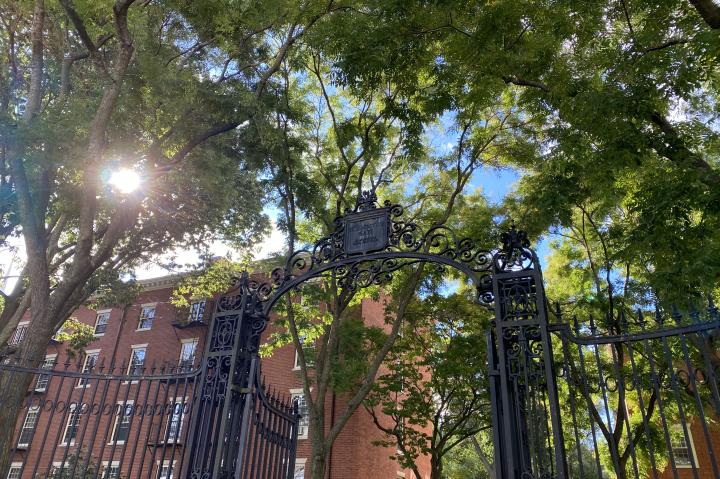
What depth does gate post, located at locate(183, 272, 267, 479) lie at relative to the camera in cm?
564

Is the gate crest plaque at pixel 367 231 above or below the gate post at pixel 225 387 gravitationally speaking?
above

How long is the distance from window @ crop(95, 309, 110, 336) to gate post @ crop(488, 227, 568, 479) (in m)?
27.7

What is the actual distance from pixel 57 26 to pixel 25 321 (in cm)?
2387

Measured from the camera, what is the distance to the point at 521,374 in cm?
480

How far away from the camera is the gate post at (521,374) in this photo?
4.46 metres

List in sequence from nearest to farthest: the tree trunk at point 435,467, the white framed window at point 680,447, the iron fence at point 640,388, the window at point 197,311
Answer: the iron fence at point 640,388 → the white framed window at point 680,447 → the tree trunk at point 435,467 → the window at point 197,311

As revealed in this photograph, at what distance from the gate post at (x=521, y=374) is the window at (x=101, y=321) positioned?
91.0 feet

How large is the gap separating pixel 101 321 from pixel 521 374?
28.7 meters

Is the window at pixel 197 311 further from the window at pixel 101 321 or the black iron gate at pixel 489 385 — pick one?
the black iron gate at pixel 489 385

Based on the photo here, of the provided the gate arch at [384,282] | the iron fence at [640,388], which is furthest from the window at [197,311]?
the gate arch at [384,282]

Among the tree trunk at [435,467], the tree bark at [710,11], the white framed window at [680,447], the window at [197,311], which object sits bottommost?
the tree trunk at [435,467]

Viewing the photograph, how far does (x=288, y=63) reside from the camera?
1108 cm

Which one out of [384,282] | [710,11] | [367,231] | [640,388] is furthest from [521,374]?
[710,11]

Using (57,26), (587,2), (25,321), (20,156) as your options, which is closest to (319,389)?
(20,156)
